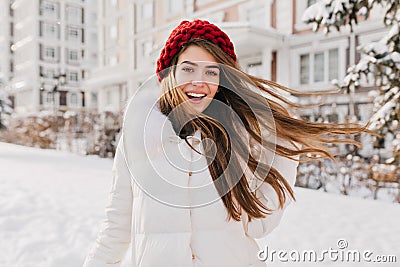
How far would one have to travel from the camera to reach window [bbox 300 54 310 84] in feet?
47.7

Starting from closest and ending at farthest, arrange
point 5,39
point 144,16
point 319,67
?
point 319,67
point 144,16
point 5,39

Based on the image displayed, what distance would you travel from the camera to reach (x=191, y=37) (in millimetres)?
1564

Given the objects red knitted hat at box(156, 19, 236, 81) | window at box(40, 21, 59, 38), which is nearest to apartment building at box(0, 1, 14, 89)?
window at box(40, 21, 59, 38)

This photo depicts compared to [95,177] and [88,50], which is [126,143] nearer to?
[95,177]

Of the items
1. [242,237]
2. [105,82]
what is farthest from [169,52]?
[105,82]

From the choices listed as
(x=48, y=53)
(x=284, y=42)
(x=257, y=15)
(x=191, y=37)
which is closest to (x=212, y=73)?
(x=191, y=37)

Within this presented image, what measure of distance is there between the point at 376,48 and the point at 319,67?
9.77m

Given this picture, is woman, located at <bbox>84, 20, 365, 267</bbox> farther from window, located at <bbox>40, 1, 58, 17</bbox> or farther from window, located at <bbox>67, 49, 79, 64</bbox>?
window, located at <bbox>67, 49, 79, 64</bbox>

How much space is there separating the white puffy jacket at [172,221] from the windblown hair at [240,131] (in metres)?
0.04

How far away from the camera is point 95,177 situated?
7324 millimetres

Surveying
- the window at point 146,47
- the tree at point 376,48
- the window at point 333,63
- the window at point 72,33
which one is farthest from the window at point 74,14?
the tree at point 376,48

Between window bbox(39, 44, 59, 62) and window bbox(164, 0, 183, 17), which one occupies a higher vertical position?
window bbox(39, 44, 59, 62)

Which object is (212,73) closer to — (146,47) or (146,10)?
(146,47)

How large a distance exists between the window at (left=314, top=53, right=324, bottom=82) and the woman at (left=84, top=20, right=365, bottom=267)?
13454 mm
